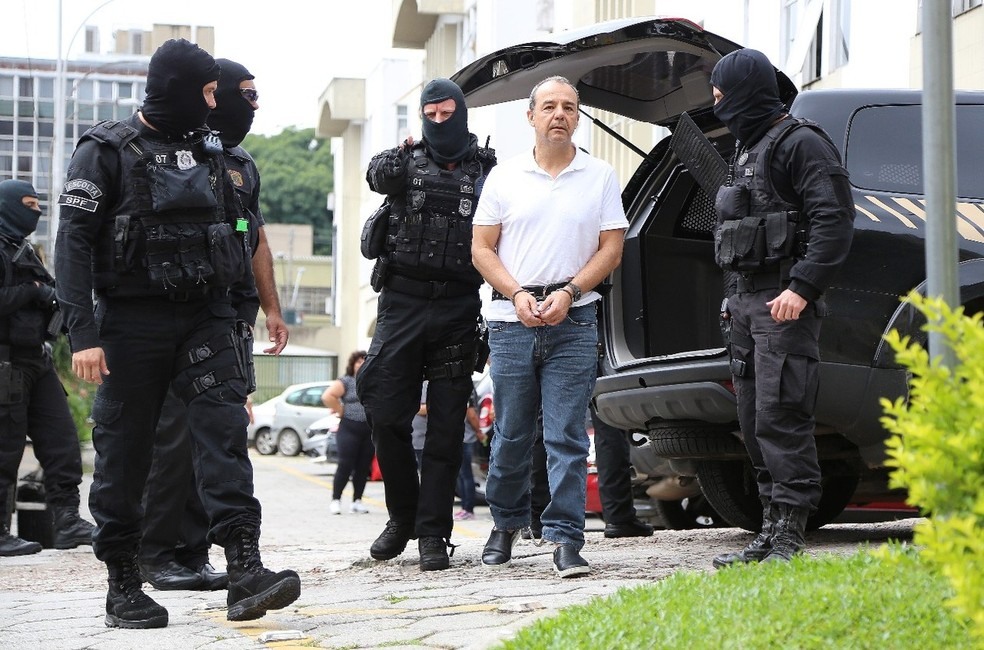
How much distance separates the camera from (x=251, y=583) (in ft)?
17.3

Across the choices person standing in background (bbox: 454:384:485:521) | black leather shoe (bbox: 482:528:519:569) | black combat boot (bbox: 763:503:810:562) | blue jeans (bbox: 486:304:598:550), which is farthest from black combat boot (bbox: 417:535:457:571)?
person standing in background (bbox: 454:384:485:521)

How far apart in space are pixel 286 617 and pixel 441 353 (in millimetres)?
1676

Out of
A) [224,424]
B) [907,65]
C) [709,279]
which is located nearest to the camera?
[224,424]

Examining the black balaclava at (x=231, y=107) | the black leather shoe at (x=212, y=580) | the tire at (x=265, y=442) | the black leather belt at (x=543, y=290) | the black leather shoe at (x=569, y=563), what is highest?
the black balaclava at (x=231, y=107)

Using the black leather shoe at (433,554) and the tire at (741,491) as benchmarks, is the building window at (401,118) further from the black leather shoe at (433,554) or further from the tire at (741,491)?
the black leather shoe at (433,554)

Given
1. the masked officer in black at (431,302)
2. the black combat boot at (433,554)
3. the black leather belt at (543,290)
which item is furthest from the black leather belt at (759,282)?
the black combat boot at (433,554)

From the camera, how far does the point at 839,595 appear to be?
4.32m

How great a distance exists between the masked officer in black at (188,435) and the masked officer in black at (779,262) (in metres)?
2.06

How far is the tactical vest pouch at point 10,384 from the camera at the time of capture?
9469 millimetres

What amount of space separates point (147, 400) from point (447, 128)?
1959 millimetres

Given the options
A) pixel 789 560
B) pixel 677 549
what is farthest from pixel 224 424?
pixel 677 549

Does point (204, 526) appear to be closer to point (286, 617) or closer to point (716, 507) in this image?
point (286, 617)

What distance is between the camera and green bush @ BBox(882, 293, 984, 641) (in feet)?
9.68

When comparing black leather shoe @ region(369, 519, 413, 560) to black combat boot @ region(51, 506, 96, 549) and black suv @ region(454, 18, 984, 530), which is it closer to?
black suv @ region(454, 18, 984, 530)
